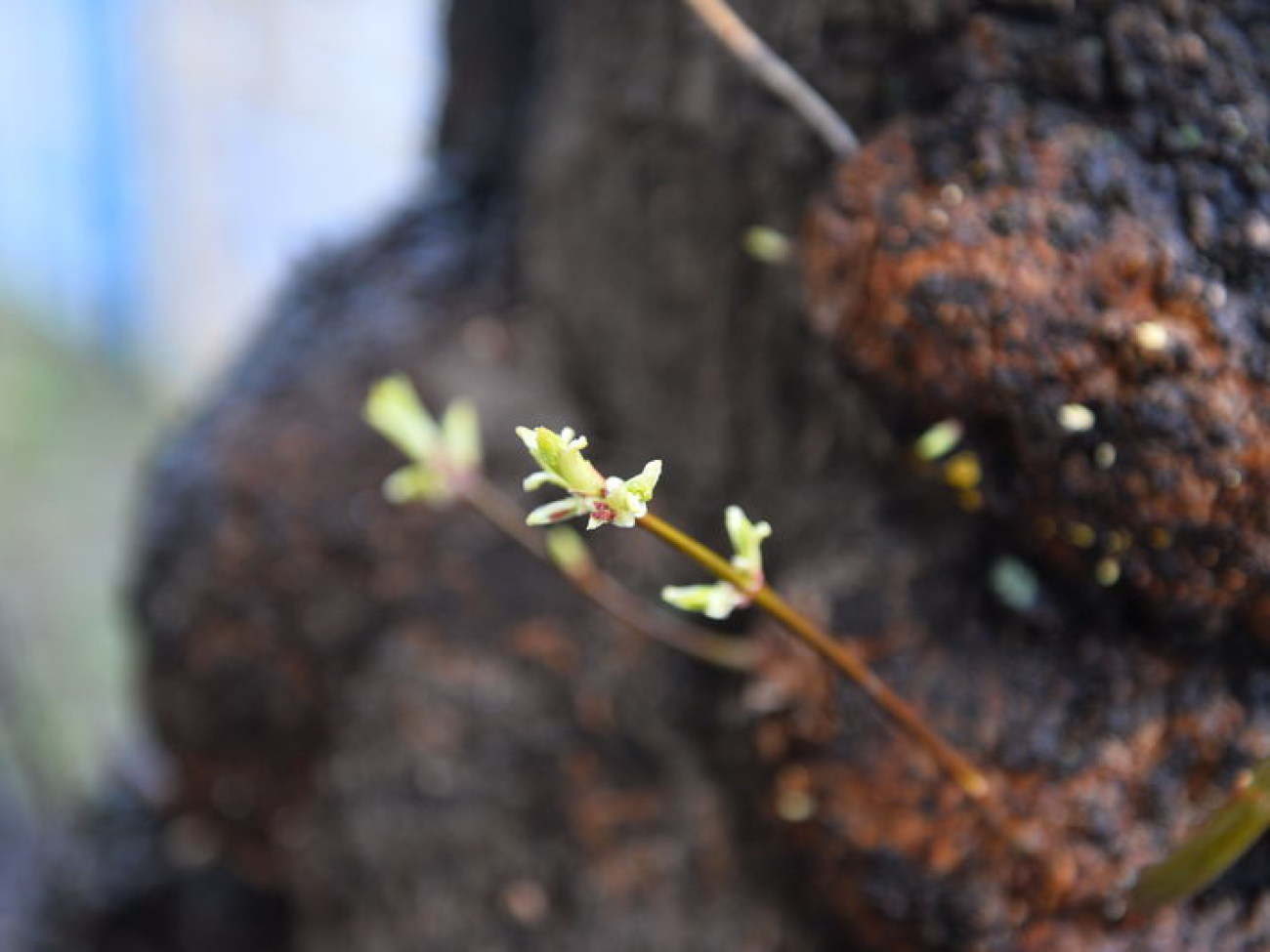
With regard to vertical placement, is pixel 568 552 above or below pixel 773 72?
below

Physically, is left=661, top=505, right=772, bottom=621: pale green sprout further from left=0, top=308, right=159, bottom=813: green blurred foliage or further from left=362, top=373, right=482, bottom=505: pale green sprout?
left=0, top=308, right=159, bottom=813: green blurred foliage

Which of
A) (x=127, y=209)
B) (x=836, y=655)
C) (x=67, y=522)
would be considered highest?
(x=836, y=655)

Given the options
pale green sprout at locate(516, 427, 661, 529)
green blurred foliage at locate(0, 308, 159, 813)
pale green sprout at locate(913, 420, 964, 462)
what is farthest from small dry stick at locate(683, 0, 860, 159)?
green blurred foliage at locate(0, 308, 159, 813)

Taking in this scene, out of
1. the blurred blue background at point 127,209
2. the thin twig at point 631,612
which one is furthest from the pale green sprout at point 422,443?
the blurred blue background at point 127,209

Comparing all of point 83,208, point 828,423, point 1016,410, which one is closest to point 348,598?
point 828,423

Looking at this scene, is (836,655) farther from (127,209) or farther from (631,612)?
(127,209)

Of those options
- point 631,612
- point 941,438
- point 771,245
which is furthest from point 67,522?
point 941,438

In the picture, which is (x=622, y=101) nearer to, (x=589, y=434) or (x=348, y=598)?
(x=589, y=434)

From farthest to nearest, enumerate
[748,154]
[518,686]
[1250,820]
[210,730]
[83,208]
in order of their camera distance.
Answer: [83,208] → [210,730] → [518,686] → [748,154] → [1250,820]
